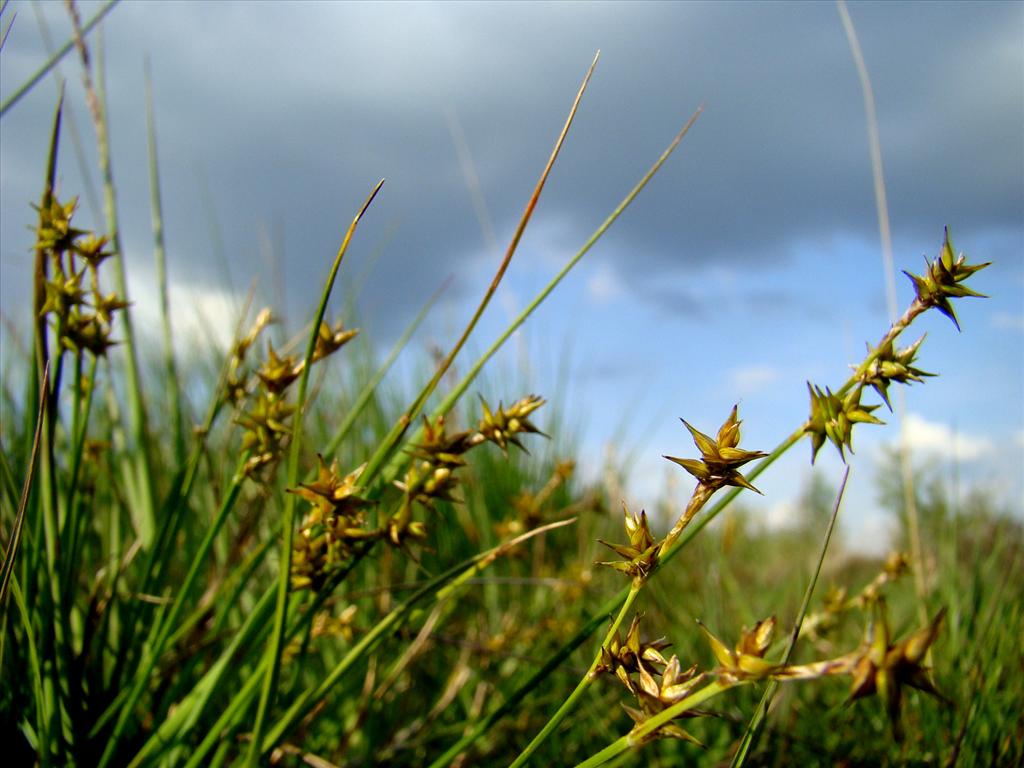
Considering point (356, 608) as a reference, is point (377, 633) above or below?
above

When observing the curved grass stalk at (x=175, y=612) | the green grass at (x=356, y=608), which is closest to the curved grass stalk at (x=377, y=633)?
the green grass at (x=356, y=608)

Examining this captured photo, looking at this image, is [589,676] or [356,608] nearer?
[589,676]

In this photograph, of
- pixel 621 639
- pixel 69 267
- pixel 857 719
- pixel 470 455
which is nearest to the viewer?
pixel 621 639

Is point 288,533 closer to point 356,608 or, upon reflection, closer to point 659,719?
point 659,719

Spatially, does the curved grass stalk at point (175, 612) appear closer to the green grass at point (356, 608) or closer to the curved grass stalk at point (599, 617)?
the green grass at point (356, 608)

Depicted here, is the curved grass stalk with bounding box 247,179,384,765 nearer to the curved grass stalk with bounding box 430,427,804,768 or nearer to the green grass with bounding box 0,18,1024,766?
the green grass with bounding box 0,18,1024,766

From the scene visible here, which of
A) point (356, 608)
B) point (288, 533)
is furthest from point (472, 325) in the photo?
point (356, 608)

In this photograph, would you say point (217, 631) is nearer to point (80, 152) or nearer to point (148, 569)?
point (148, 569)

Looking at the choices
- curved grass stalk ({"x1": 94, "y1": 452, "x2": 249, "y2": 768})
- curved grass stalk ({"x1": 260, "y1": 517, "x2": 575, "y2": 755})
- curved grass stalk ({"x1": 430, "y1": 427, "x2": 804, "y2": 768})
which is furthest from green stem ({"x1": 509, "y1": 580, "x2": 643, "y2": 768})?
curved grass stalk ({"x1": 94, "y1": 452, "x2": 249, "y2": 768})

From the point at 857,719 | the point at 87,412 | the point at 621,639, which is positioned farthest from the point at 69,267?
the point at 857,719

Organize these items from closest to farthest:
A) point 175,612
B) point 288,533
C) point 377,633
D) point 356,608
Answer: point 288,533 < point 377,633 < point 175,612 < point 356,608
